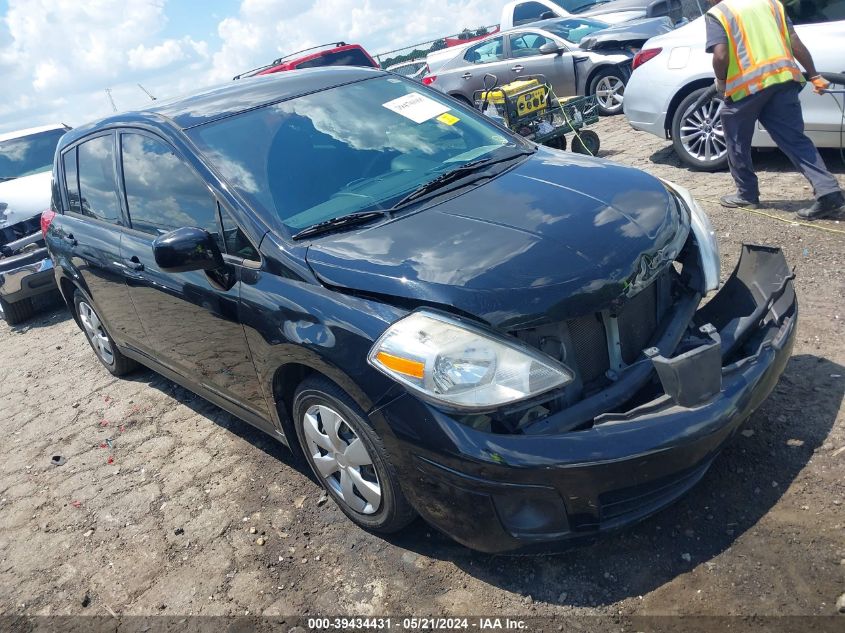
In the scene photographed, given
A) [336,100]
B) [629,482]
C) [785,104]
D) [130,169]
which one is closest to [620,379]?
[629,482]

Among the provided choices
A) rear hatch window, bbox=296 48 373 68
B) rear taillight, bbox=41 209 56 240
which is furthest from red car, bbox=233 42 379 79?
rear taillight, bbox=41 209 56 240

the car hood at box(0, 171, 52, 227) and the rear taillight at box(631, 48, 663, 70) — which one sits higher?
the car hood at box(0, 171, 52, 227)

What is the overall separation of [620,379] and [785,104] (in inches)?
146

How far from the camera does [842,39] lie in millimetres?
5465

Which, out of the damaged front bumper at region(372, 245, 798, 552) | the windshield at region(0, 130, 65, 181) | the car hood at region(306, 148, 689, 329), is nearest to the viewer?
the damaged front bumper at region(372, 245, 798, 552)

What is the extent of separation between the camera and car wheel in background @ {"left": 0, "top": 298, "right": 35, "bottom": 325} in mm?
7434

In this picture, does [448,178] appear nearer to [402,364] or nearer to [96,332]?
[402,364]

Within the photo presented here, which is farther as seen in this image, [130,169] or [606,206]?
[130,169]

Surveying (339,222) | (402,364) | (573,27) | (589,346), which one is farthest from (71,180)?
(573,27)

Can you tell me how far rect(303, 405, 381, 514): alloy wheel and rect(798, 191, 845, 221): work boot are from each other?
4.05 meters

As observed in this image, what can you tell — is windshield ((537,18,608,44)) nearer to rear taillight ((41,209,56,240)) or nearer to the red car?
the red car

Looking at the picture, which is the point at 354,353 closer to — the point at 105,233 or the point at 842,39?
the point at 105,233

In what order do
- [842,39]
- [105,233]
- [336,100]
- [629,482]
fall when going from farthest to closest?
1. [842,39]
2. [105,233]
3. [336,100]
4. [629,482]

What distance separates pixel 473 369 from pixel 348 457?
2.60ft
